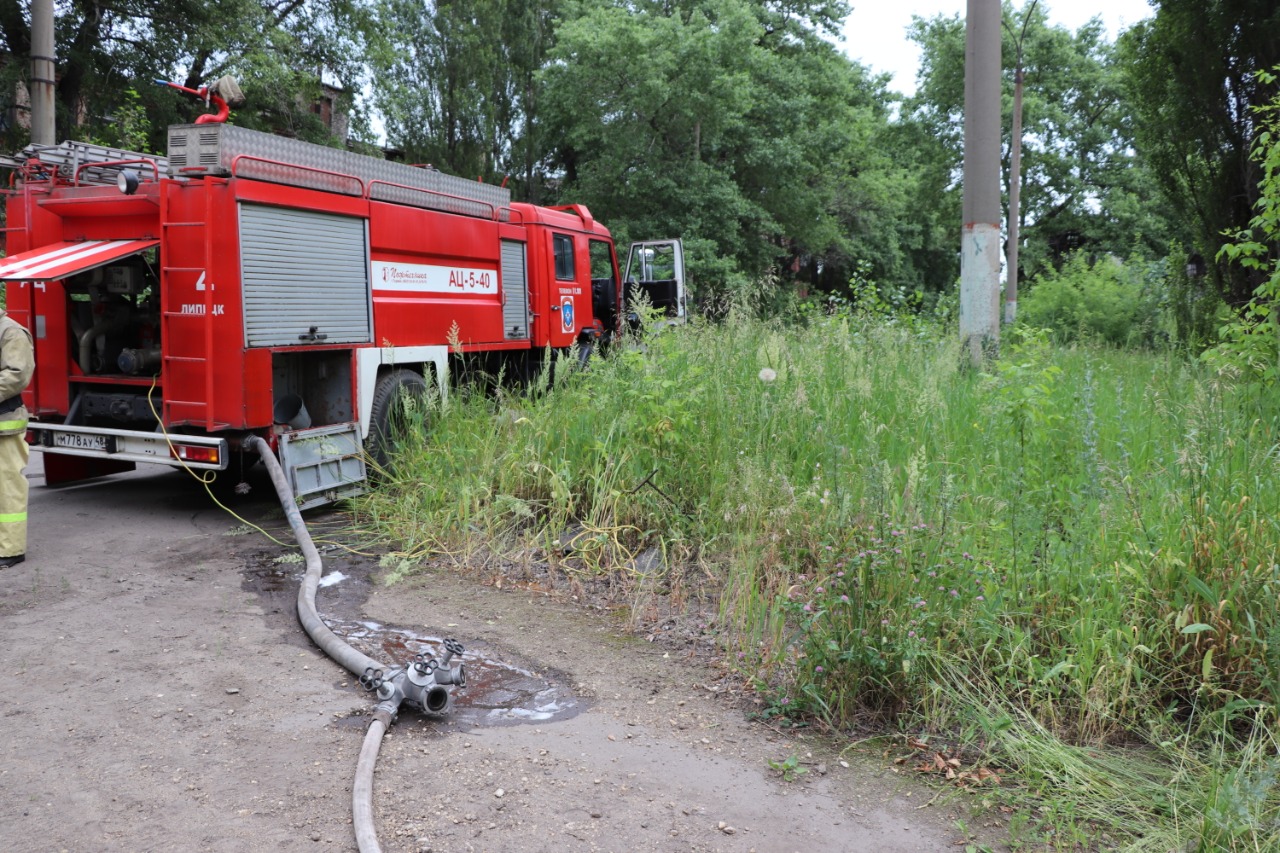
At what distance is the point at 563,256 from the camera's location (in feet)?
39.6

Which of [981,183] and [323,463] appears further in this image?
[981,183]

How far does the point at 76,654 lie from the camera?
4.66 m

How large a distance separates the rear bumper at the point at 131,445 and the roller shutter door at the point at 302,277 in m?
0.84

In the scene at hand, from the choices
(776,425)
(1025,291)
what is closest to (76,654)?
(776,425)

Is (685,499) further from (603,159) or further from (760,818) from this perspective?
(603,159)

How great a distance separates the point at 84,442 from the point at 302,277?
6.80 feet

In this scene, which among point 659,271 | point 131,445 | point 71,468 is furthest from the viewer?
point 659,271

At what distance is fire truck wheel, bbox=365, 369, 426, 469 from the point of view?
843 centimetres

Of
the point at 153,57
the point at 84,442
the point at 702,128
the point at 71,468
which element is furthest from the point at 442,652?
the point at 702,128

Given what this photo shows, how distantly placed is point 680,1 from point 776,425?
25379 millimetres

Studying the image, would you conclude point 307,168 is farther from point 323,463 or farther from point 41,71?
point 41,71

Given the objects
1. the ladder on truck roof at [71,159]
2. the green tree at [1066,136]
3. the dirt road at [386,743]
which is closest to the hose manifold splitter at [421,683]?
the dirt road at [386,743]

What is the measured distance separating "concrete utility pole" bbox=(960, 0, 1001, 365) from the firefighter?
7368 millimetres

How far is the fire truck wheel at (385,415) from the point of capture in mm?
8430
